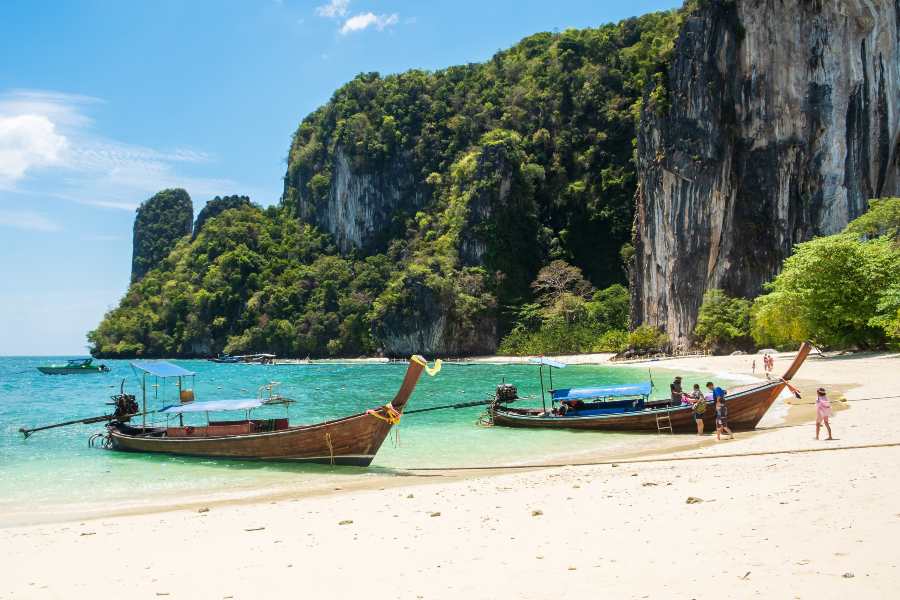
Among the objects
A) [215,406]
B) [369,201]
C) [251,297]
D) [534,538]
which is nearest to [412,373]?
[534,538]

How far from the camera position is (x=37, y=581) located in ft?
23.7

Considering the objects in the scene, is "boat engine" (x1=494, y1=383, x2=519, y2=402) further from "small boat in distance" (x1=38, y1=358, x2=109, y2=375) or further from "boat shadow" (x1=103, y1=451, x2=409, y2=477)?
"small boat in distance" (x1=38, y1=358, x2=109, y2=375)

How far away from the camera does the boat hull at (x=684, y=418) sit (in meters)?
16.3

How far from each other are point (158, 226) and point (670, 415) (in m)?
153

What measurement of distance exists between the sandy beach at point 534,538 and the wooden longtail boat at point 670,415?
Result: 12.5 feet

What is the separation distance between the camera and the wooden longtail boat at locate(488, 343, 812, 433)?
642 inches

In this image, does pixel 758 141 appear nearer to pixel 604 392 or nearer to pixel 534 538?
pixel 604 392

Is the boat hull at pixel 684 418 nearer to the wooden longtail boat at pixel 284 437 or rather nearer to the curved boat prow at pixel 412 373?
the wooden longtail boat at pixel 284 437

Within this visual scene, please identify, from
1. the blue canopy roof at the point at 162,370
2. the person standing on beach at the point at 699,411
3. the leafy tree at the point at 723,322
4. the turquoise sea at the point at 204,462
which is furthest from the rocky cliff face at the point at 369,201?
the person standing on beach at the point at 699,411

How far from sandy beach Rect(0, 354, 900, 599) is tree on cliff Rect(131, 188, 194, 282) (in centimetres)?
15080

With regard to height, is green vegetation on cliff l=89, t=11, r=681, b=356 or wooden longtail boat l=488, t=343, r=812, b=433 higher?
green vegetation on cliff l=89, t=11, r=681, b=356

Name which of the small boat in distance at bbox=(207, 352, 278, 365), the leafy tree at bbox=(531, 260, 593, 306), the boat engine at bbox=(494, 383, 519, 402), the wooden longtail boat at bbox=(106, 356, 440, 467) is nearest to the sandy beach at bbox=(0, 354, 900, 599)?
the wooden longtail boat at bbox=(106, 356, 440, 467)

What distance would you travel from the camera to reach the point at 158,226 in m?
152

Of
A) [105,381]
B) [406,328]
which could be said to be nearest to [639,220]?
[406,328]
